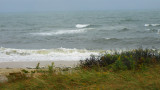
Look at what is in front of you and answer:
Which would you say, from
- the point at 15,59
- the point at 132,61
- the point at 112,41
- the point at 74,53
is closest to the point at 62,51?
the point at 74,53

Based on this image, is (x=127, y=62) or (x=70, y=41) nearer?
(x=127, y=62)

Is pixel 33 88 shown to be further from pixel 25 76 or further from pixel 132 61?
pixel 132 61

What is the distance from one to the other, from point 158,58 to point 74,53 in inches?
314

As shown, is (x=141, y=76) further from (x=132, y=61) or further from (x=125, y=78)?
(x=132, y=61)

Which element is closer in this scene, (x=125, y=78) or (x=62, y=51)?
(x=125, y=78)

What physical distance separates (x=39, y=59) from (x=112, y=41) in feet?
35.5

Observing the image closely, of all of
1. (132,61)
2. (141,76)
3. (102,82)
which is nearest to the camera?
(102,82)

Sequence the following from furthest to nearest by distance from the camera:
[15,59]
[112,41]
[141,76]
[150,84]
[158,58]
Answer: [112,41]
[15,59]
[158,58]
[141,76]
[150,84]

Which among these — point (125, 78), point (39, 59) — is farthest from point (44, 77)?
point (39, 59)

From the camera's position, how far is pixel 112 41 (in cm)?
2069

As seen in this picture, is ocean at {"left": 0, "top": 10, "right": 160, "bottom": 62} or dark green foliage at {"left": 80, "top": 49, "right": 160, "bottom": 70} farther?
ocean at {"left": 0, "top": 10, "right": 160, "bottom": 62}

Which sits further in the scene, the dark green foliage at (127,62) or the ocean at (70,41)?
the ocean at (70,41)

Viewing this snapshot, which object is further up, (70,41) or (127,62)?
(70,41)

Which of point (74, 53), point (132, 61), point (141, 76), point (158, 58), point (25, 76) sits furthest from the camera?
point (74, 53)
